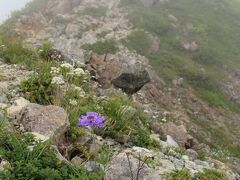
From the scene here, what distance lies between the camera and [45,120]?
267 inches

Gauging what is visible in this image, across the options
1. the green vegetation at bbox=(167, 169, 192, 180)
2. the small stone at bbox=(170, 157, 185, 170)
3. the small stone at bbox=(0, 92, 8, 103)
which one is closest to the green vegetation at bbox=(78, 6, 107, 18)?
the small stone at bbox=(0, 92, 8, 103)

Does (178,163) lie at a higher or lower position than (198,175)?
lower

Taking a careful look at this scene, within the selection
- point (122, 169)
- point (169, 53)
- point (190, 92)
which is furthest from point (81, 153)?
point (169, 53)

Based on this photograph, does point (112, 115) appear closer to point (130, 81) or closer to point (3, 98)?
point (3, 98)

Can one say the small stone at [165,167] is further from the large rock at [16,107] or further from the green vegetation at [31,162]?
the large rock at [16,107]

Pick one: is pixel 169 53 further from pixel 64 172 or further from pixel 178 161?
pixel 64 172

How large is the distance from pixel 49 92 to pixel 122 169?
286cm

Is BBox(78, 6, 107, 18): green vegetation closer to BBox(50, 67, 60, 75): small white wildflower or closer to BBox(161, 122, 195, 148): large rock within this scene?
BBox(161, 122, 195, 148): large rock

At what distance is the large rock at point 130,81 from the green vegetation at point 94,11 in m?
25.7

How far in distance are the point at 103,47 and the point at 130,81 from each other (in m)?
18.2

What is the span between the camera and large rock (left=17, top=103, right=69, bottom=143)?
259 inches

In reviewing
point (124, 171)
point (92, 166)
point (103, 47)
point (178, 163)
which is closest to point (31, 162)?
point (92, 166)

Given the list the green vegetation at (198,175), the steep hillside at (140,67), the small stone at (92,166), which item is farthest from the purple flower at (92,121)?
the green vegetation at (198,175)

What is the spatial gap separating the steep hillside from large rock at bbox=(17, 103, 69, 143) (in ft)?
0.80
